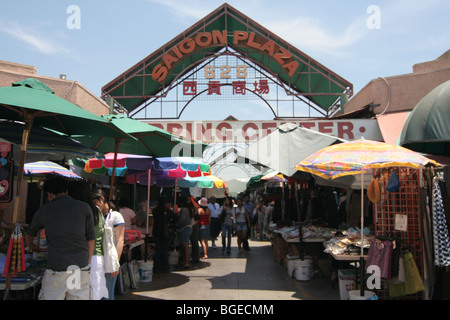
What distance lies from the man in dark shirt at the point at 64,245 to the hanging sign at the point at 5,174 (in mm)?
959

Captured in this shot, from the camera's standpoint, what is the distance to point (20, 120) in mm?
6180

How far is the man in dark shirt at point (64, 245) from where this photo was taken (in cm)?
412

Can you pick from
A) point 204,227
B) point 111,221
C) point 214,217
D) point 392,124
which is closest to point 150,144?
point 111,221

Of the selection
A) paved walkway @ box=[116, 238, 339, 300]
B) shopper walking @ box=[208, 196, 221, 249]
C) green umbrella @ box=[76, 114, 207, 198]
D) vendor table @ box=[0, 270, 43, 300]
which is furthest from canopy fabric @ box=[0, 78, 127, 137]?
shopper walking @ box=[208, 196, 221, 249]

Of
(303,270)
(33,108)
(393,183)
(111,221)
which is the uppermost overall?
(33,108)

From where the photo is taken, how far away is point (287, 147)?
8531 mm

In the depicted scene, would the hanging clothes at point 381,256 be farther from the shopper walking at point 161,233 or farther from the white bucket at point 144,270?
the shopper walking at point 161,233

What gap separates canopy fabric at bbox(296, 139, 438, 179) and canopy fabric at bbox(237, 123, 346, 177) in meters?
1.74

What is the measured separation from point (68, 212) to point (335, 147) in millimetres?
4470

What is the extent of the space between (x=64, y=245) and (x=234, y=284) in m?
5.08

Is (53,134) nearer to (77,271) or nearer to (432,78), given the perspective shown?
(77,271)

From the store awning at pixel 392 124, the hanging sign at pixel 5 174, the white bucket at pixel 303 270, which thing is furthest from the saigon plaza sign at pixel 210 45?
the hanging sign at pixel 5 174

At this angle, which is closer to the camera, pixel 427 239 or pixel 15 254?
pixel 15 254

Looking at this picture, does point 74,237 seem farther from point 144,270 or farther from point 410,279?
point 410,279
